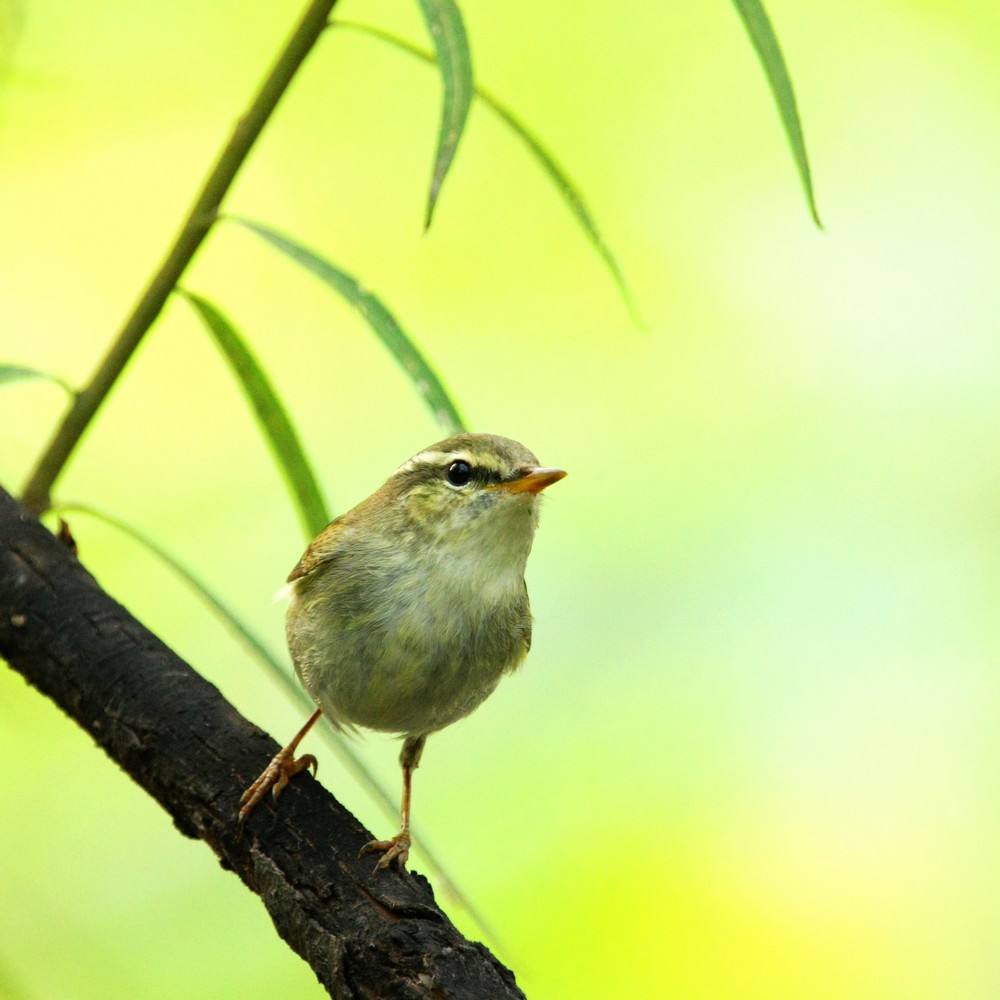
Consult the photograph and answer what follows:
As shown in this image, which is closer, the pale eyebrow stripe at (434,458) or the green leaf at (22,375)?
the green leaf at (22,375)

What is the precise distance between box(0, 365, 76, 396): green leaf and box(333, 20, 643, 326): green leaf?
2.45 feet

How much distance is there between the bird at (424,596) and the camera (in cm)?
221

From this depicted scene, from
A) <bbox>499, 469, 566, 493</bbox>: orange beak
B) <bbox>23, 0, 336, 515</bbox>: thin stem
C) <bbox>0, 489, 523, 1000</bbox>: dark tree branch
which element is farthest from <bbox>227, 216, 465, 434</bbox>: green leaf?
<bbox>0, 489, 523, 1000</bbox>: dark tree branch

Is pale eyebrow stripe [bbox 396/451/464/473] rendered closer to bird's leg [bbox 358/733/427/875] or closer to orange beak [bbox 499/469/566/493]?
orange beak [bbox 499/469/566/493]

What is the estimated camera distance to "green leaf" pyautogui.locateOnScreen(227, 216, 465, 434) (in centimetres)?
178

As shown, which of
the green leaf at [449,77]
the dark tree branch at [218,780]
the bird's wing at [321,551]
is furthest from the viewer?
the bird's wing at [321,551]

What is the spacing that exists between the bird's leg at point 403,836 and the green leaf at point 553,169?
90cm

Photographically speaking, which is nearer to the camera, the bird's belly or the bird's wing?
the bird's belly

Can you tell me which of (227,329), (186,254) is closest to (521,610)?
(227,329)

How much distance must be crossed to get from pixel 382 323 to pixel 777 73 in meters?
0.67

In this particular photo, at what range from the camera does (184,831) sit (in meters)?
1.80

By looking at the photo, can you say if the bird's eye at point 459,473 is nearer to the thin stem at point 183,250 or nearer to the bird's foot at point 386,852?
the thin stem at point 183,250

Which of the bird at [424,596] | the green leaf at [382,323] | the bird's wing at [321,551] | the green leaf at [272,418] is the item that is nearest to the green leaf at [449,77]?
the green leaf at [382,323]

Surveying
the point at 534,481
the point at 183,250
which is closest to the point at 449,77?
the point at 183,250
